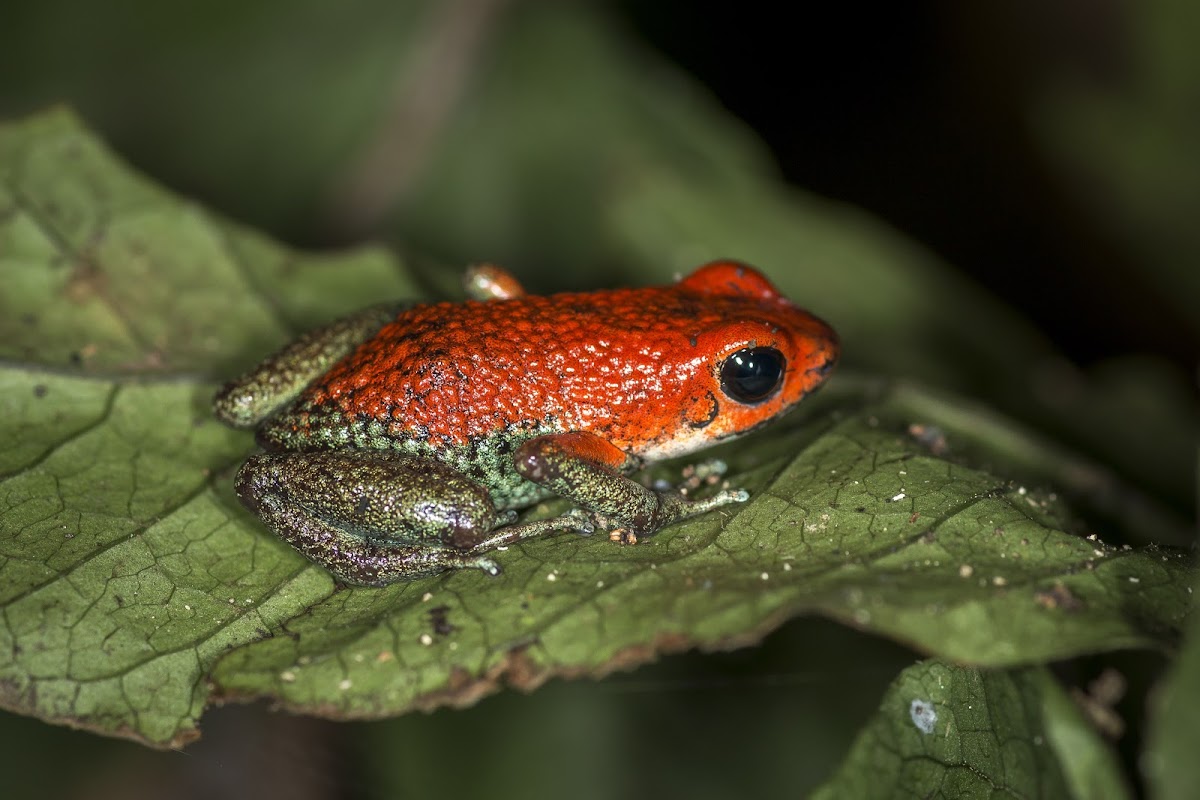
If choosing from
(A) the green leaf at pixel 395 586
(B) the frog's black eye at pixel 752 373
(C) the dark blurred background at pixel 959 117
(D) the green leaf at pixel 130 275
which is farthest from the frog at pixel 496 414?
(C) the dark blurred background at pixel 959 117

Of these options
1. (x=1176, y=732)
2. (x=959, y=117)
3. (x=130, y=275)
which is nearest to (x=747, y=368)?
(x=1176, y=732)

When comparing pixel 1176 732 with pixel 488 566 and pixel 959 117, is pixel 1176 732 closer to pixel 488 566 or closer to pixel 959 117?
pixel 488 566

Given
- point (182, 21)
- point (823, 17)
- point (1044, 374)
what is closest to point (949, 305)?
point (1044, 374)

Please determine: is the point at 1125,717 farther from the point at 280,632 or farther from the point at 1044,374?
the point at 280,632

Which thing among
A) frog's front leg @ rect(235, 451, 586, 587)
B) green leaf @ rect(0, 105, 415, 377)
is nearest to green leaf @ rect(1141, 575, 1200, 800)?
frog's front leg @ rect(235, 451, 586, 587)

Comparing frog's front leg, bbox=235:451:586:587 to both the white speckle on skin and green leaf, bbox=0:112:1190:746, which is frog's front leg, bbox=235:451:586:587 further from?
the white speckle on skin

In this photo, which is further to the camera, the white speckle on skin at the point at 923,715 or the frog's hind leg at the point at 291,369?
the frog's hind leg at the point at 291,369

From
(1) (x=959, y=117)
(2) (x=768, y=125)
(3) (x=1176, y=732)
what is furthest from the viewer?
(2) (x=768, y=125)

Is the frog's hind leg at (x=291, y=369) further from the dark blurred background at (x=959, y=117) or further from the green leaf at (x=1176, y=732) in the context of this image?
the dark blurred background at (x=959, y=117)
